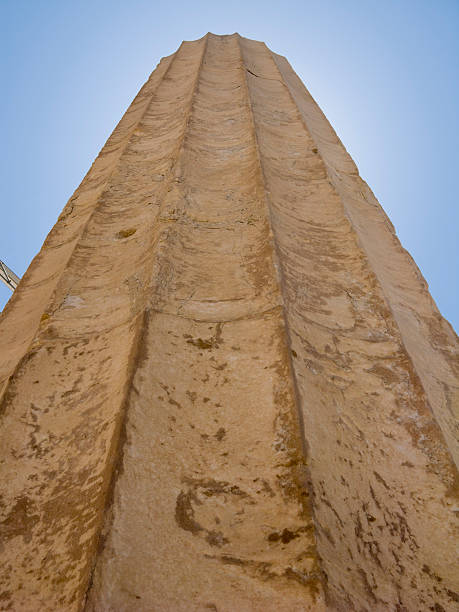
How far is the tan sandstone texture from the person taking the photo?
88 cm

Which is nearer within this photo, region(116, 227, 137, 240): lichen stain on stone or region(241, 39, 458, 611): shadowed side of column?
region(241, 39, 458, 611): shadowed side of column

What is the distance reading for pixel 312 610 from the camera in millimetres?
798

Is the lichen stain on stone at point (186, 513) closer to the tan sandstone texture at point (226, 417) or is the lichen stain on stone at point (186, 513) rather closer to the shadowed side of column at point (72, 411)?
the tan sandstone texture at point (226, 417)

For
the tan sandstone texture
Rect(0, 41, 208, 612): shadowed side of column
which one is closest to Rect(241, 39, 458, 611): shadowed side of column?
the tan sandstone texture

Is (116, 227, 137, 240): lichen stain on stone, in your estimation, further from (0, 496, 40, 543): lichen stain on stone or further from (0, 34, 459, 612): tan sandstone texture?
(0, 496, 40, 543): lichen stain on stone

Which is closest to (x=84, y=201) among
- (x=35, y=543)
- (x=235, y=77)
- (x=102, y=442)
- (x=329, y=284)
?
(x=329, y=284)

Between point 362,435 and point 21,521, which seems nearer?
point 21,521

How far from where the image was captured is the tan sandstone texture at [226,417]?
0.88m

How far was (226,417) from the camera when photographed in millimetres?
1177

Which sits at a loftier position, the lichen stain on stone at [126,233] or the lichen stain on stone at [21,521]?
the lichen stain on stone at [126,233]

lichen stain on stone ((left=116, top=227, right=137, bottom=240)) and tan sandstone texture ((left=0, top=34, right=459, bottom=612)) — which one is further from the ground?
lichen stain on stone ((left=116, top=227, right=137, bottom=240))

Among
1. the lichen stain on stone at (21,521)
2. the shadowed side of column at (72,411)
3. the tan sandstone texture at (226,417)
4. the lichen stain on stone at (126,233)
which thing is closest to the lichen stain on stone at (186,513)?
the tan sandstone texture at (226,417)

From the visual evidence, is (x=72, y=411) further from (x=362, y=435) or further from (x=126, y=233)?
(x=126, y=233)

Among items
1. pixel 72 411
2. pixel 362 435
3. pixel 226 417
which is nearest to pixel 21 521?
pixel 72 411
